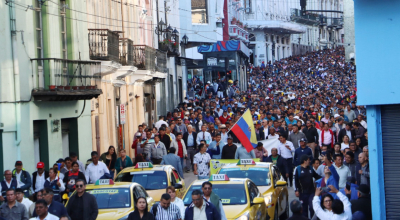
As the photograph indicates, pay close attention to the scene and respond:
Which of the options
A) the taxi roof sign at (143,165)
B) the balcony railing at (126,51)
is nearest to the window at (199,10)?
the balcony railing at (126,51)

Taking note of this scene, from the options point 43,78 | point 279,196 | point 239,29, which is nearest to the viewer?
point 279,196

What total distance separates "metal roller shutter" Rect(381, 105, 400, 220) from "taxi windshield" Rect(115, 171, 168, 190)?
5.43m

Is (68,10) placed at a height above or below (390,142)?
above

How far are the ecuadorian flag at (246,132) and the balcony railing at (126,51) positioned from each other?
27.5ft

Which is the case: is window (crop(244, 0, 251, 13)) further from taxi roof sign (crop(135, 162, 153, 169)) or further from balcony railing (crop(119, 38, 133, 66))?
taxi roof sign (crop(135, 162, 153, 169))

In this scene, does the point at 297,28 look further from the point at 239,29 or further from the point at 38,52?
the point at 38,52

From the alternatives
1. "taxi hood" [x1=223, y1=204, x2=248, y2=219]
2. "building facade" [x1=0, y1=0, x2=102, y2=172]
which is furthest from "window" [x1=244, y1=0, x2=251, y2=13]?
"taxi hood" [x1=223, y1=204, x2=248, y2=219]

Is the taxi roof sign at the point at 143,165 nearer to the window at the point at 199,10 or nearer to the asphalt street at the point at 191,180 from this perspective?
the asphalt street at the point at 191,180

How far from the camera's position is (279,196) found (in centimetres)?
1471

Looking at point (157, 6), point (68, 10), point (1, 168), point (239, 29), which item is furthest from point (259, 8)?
point (1, 168)

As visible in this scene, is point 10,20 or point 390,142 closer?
point 390,142

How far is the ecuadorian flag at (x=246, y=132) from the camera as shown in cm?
1870

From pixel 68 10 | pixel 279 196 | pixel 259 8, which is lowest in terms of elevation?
pixel 279 196

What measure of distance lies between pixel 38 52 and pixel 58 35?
4.70ft
